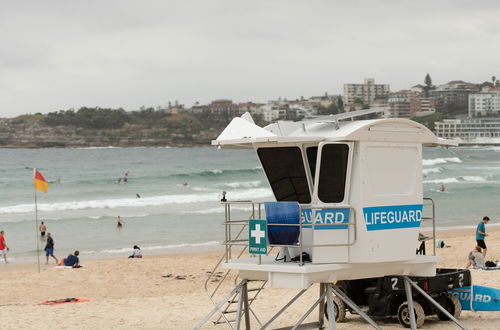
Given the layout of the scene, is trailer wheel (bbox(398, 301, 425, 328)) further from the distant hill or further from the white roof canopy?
the distant hill

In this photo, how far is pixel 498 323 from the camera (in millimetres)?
14344

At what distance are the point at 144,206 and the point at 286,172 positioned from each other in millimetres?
45700

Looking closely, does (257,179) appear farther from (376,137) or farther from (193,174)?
(376,137)

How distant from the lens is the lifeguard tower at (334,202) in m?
11.2

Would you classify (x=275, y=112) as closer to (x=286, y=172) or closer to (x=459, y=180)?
(x=459, y=180)

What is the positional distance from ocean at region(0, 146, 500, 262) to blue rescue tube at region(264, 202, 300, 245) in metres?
22.8

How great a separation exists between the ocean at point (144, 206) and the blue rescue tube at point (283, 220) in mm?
22763

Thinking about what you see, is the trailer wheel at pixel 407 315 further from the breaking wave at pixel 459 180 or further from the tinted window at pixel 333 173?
the breaking wave at pixel 459 180

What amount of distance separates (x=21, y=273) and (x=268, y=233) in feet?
57.8

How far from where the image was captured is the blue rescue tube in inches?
444

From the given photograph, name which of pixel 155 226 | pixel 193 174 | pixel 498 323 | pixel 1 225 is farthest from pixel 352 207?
pixel 193 174

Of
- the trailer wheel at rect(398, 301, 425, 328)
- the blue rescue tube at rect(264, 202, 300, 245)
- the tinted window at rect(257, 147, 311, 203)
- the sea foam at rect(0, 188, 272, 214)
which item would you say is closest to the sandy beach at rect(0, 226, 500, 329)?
the trailer wheel at rect(398, 301, 425, 328)

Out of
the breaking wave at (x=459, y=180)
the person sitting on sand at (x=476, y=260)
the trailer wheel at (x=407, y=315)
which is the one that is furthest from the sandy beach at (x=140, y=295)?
the breaking wave at (x=459, y=180)

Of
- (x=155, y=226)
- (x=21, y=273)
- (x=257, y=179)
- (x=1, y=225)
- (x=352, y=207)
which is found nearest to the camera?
(x=352, y=207)
